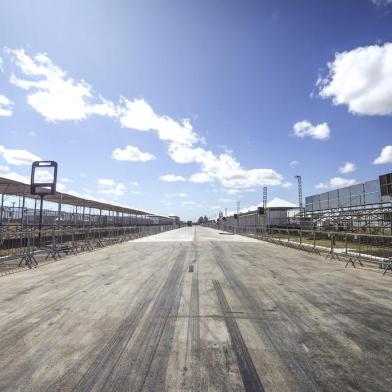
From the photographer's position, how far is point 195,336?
16.3 ft

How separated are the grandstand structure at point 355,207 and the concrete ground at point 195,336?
1728cm

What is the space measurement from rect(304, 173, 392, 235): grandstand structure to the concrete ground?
680 inches

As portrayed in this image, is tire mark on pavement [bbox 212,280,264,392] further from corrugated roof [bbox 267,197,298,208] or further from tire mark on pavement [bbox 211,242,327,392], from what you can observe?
corrugated roof [bbox 267,197,298,208]

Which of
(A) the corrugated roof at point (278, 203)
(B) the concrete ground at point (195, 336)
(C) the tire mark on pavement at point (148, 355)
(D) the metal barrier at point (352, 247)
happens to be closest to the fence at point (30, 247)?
(B) the concrete ground at point (195, 336)

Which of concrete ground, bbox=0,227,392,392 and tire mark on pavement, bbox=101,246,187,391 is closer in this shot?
tire mark on pavement, bbox=101,246,187,391

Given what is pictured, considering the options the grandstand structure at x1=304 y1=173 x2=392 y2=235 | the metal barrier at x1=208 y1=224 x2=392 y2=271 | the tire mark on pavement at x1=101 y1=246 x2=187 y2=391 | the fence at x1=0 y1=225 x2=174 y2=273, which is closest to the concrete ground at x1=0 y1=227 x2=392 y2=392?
the tire mark on pavement at x1=101 y1=246 x2=187 y2=391

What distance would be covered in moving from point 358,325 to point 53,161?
18.8 metres

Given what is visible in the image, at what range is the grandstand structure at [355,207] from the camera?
81.0 ft

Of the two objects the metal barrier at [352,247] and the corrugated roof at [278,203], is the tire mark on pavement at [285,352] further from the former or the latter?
the corrugated roof at [278,203]

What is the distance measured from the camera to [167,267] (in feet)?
41.6

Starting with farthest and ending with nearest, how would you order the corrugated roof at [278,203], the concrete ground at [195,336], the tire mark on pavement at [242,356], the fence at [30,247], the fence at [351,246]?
1. the corrugated roof at [278,203]
2. the fence at [351,246]
3. the fence at [30,247]
4. the concrete ground at [195,336]
5. the tire mark on pavement at [242,356]

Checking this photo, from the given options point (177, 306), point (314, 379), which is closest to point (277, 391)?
point (314, 379)

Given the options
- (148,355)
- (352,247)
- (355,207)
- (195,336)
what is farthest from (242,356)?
(355,207)

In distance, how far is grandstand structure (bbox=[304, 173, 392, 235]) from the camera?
81.0ft
